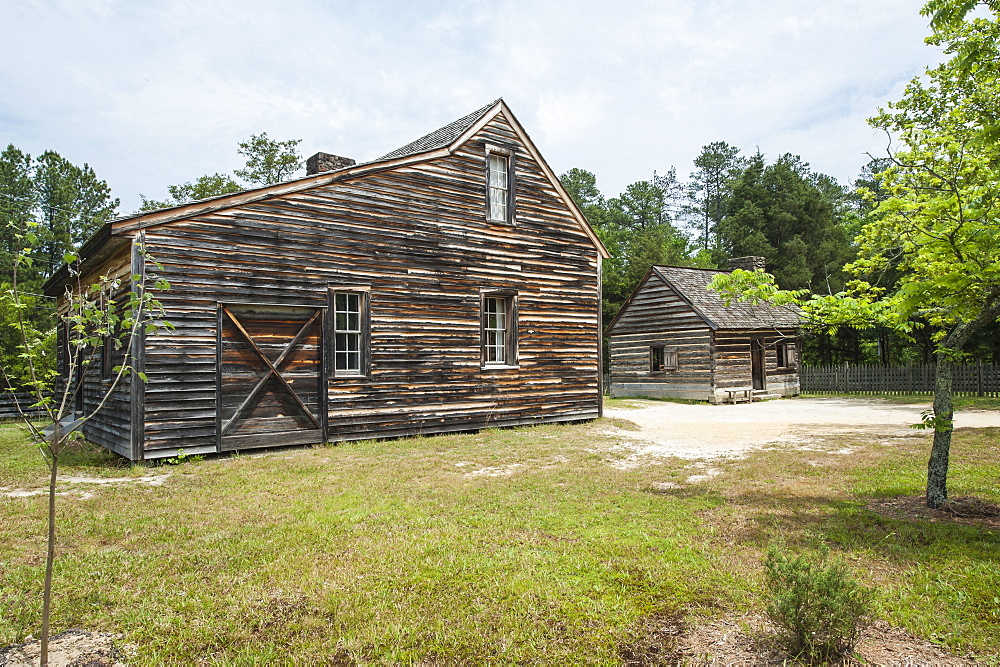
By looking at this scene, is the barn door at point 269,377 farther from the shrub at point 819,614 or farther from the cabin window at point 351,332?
the shrub at point 819,614

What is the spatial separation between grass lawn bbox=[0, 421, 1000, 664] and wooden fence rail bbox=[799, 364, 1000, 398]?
1952 cm

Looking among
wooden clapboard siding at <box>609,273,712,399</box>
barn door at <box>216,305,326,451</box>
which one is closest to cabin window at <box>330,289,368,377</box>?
barn door at <box>216,305,326,451</box>

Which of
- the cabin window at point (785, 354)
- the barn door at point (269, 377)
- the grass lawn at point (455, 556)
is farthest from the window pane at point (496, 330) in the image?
the cabin window at point (785, 354)

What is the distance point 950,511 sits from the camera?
6.80 metres

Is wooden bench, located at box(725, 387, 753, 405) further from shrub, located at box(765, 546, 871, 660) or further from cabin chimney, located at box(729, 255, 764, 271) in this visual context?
shrub, located at box(765, 546, 871, 660)

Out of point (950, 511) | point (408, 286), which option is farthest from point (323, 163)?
point (950, 511)

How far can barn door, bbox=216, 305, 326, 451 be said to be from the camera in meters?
11.4

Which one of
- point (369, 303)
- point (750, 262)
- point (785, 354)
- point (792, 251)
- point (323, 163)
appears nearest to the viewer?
point (369, 303)

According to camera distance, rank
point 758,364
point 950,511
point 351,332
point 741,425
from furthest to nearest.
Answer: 1. point 758,364
2. point 741,425
3. point 351,332
4. point 950,511

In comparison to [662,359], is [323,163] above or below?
above

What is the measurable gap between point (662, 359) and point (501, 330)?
625 inches

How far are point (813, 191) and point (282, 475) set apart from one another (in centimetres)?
4424

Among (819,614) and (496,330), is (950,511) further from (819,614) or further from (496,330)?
(496,330)

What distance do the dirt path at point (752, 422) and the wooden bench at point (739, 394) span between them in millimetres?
634
